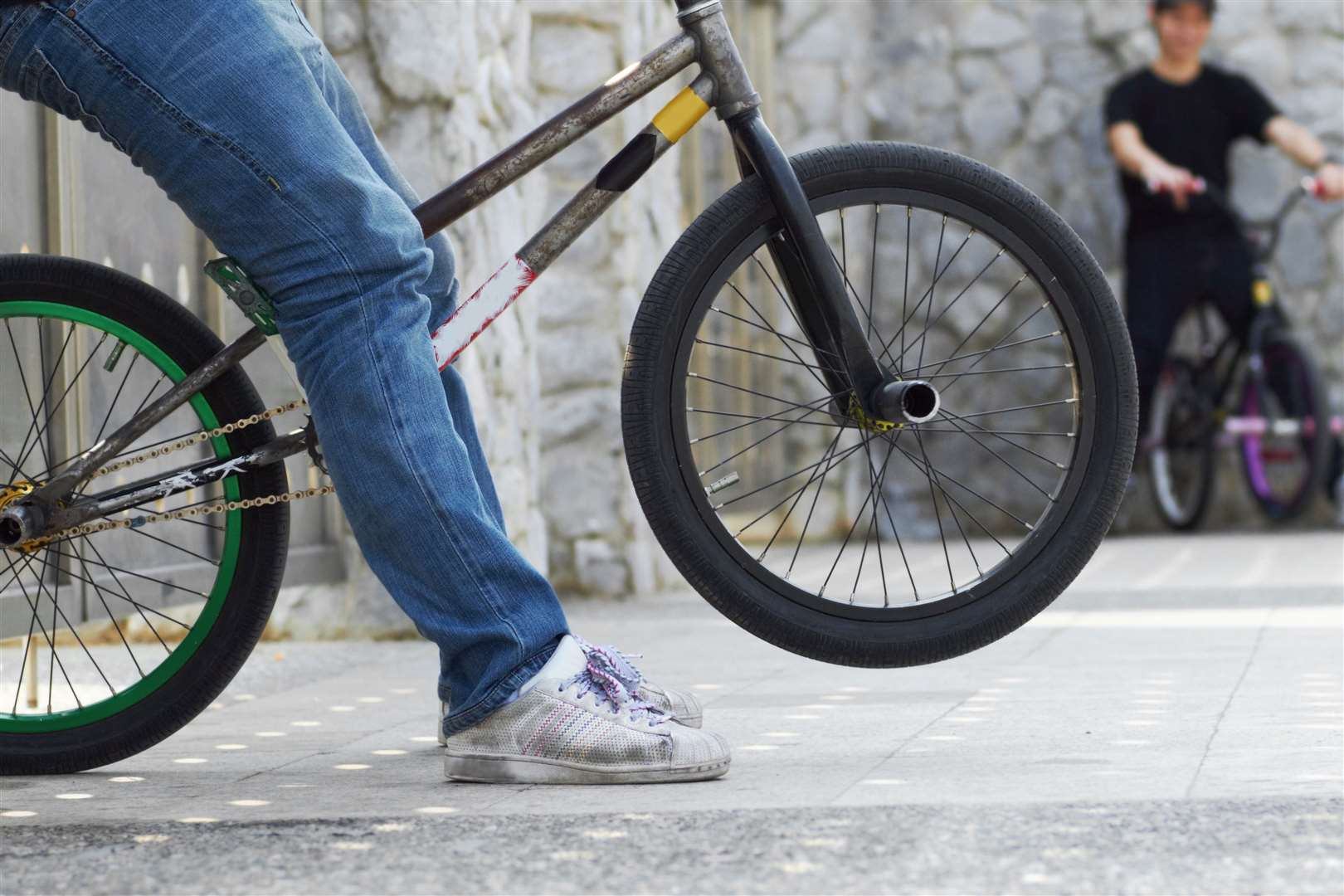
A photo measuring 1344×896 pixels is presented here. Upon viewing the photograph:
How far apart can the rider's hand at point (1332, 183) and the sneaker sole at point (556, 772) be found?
16.5 ft

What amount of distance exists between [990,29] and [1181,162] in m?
0.94

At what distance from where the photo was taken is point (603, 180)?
2.24 meters

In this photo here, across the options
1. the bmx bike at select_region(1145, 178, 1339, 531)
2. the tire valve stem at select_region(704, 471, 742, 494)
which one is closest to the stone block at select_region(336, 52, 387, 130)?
the tire valve stem at select_region(704, 471, 742, 494)

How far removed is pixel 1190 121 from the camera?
21.9ft

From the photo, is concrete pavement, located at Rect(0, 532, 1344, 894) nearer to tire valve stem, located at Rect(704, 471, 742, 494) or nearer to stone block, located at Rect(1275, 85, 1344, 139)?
tire valve stem, located at Rect(704, 471, 742, 494)

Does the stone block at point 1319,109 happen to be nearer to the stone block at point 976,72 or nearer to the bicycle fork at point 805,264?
the stone block at point 976,72

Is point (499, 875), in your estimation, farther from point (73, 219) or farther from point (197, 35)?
point (73, 219)

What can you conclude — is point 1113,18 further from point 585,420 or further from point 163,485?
point 163,485

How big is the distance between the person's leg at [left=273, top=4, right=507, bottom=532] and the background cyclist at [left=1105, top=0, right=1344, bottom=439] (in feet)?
15.4

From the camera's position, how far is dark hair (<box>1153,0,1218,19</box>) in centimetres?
658

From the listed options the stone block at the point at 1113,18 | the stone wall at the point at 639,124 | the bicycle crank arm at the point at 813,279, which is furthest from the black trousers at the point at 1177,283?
the bicycle crank arm at the point at 813,279

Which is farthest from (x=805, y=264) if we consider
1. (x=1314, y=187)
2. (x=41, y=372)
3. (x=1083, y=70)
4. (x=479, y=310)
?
(x=1083, y=70)

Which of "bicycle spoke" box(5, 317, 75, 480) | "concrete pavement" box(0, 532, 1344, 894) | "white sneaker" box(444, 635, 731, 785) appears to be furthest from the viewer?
"bicycle spoke" box(5, 317, 75, 480)

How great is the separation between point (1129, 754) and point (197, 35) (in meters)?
1.35
